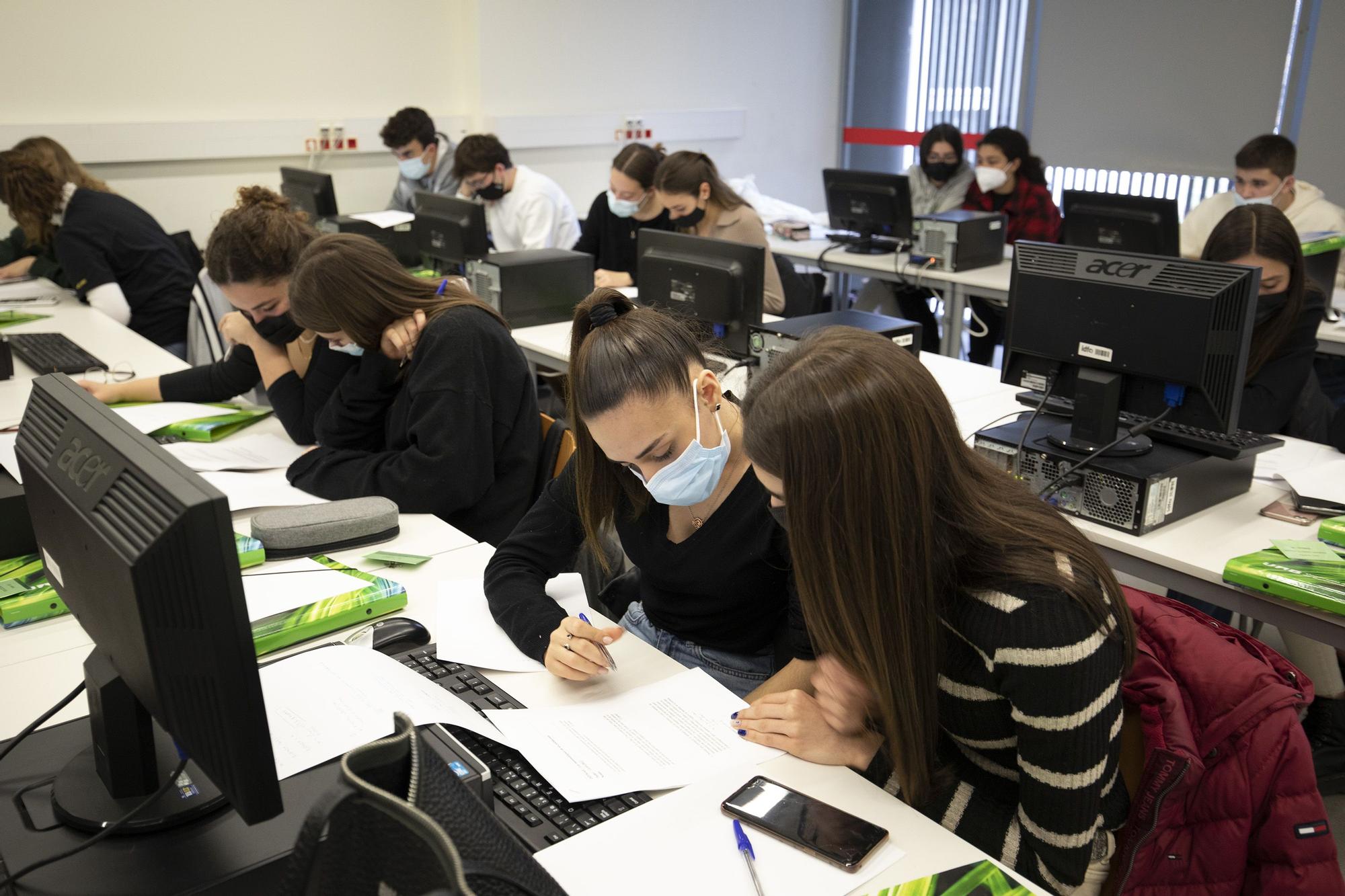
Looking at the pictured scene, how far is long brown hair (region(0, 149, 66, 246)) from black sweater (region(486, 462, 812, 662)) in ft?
11.1

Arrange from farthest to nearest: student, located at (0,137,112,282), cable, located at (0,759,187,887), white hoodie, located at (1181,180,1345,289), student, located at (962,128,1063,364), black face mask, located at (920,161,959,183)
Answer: black face mask, located at (920,161,959,183) < student, located at (962,128,1063,364) < white hoodie, located at (1181,180,1345,289) < student, located at (0,137,112,282) < cable, located at (0,759,187,887)

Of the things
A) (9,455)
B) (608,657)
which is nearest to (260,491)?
(9,455)

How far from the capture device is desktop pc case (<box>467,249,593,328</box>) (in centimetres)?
354

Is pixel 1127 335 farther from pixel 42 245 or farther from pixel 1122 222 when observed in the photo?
pixel 42 245

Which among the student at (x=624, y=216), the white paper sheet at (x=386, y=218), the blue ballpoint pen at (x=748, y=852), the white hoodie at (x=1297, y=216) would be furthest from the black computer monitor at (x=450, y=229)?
the blue ballpoint pen at (x=748, y=852)

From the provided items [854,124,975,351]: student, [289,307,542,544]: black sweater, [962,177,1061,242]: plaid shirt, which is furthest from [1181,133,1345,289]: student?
[289,307,542,544]: black sweater

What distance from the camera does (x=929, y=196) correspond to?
5523 mm

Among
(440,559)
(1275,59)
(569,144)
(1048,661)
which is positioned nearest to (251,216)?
(440,559)

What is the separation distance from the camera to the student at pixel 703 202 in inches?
150

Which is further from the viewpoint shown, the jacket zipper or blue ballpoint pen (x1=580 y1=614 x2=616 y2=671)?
blue ballpoint pen (x1=580 y1=614 x2=616 y2=671)

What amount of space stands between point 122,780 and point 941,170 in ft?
16.5

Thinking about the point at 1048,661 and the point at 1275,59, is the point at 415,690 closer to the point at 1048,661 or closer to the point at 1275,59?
the point at 1048,661

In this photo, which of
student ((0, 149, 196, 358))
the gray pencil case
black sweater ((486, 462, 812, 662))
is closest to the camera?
black sweater ((486, 462, 812, 662))

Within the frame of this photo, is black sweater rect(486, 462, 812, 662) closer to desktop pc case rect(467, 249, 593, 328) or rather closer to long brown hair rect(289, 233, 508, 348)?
long brown hair rect(289, 233, 508, 348)
